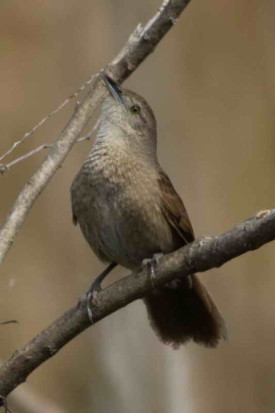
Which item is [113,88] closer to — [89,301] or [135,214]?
[135,214]

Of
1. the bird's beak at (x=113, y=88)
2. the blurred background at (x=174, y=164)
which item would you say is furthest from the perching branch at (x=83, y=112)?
the blurred background at (x=174, y=164)

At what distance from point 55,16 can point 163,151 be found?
45.8 inches

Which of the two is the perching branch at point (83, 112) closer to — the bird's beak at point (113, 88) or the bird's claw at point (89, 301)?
the bird's beak at point (113, 88)

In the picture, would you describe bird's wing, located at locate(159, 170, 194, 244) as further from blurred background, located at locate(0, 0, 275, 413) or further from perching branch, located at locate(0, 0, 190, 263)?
blurred background, located at locate(0, 0, 275, 413)

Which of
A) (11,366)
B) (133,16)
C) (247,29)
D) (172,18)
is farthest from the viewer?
(247,29)

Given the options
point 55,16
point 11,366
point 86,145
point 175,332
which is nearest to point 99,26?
point 55,16

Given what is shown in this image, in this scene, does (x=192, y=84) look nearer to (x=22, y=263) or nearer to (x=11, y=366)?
(x=22, y=263)

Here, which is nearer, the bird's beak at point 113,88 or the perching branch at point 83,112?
the perching branch at point 83,112

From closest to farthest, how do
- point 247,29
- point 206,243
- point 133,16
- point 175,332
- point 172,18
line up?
point 206,243
point 172,18
point 175,332
point 133,16
point 247,29

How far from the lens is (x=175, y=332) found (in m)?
3.81

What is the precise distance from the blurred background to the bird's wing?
8.07ft

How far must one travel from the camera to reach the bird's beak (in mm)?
3614

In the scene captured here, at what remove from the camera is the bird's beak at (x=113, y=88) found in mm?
3614

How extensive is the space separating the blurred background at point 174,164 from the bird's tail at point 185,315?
2.32 m
